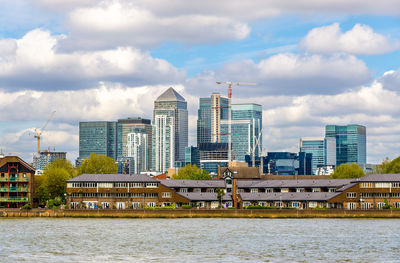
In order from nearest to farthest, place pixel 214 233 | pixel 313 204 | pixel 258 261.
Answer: pixel 258 261
pixel 214 233
pixel 313 204

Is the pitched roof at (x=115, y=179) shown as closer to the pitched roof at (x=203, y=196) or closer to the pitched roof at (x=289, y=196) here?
the pitched roof at (x=203, y=196)

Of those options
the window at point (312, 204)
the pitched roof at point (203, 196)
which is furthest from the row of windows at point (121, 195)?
the window at point (312, 204)

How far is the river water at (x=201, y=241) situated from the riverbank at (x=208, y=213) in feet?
48.9

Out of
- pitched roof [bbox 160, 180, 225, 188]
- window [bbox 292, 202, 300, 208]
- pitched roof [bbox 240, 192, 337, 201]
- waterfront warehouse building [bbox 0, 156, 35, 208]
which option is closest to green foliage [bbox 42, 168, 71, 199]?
waterfront warehouse building [bbox 0, 156, 35, 208]

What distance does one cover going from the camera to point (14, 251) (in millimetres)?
86938

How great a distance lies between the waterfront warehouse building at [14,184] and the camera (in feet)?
579

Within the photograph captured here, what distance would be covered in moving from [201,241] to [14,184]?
91.3 m

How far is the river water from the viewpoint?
264ft

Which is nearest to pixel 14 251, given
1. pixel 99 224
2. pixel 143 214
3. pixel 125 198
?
pixel 99 224

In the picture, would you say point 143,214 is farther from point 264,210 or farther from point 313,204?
point 313,204

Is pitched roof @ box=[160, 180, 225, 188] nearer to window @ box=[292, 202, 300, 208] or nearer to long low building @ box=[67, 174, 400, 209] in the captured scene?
long low building @ box=[67, 174, 400, 209]

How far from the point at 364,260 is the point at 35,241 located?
1732 inches

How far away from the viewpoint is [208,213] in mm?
154750

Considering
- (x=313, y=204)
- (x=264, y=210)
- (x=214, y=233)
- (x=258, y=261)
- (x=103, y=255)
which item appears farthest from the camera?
(x=313, y=204)
